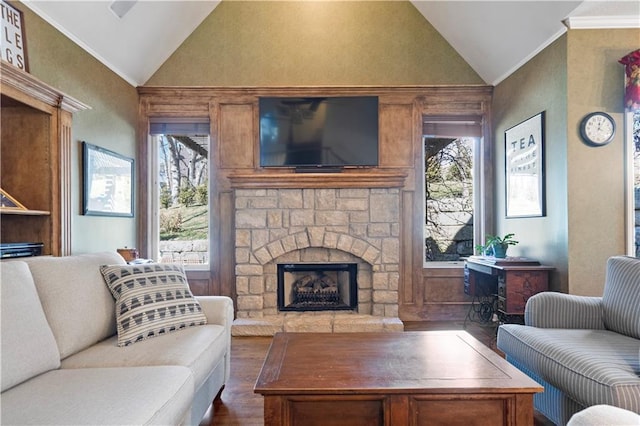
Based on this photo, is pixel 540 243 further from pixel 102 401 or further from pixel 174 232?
pixel 174 232

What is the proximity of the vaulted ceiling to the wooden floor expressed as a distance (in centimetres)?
270

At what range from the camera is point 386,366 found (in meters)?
1.66

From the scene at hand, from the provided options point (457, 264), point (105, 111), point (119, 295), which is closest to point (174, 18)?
point (105, 111)

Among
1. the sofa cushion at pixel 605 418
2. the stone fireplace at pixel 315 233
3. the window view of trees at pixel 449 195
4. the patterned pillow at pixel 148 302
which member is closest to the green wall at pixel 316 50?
the window view of trees at pixel 449 195

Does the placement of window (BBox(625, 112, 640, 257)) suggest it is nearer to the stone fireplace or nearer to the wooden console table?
the wooden console table

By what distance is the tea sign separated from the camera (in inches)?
93.5

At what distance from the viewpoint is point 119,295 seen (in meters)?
2.05

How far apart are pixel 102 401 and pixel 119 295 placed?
887 mm

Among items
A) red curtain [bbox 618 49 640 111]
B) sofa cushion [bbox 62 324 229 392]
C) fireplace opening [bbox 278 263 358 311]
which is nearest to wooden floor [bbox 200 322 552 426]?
sofa cushion [bbox 62 324 229 392]

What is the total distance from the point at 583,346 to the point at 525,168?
215cm

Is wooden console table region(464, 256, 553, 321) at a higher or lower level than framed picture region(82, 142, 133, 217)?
lower

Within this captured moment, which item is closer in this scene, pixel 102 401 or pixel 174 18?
pixel 102 401

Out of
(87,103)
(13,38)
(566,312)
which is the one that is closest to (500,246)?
(566,312)

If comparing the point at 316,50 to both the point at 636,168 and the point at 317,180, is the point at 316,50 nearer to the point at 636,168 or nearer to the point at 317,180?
the point at 317,180
